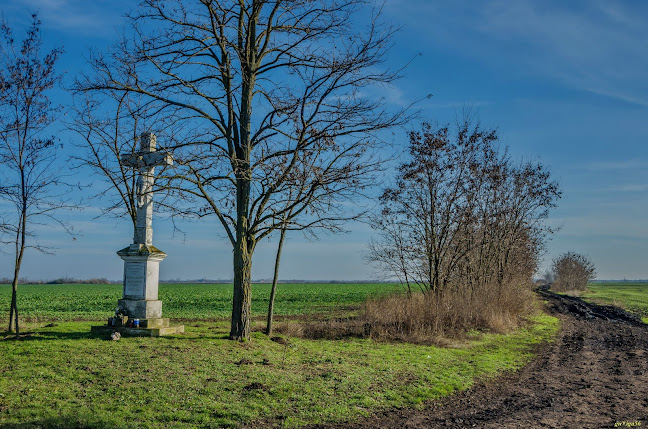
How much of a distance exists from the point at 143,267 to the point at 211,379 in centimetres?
600

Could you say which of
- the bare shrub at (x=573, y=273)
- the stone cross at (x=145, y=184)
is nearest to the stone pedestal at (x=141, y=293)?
the stone cross at (x=145, y=184)

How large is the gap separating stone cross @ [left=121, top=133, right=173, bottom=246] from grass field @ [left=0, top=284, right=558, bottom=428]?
3000 mm

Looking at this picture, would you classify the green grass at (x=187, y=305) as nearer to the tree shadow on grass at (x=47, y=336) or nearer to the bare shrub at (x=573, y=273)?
the tree shadow on grass at (x=47, y=336)

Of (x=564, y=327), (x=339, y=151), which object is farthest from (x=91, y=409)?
(x=564, y=327)

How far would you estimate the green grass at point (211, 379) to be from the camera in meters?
6.94

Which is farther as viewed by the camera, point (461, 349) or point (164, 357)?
point (461, 349)

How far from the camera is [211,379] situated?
28.5ft

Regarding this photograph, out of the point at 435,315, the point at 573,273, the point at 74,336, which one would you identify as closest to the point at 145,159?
the point at 74,336

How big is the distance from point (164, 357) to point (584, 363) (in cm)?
1023

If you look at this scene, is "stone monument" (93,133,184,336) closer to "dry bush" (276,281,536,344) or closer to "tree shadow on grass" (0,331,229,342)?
"tree shadow on grass" (0,331,229,342)

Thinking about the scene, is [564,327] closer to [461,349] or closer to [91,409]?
[461,349]

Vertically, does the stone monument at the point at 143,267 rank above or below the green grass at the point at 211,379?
above

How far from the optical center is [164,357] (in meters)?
10.0

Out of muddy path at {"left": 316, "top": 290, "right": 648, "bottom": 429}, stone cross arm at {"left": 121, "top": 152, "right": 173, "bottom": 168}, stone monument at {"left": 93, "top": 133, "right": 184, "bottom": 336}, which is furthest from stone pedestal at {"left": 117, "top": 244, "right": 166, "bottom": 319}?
muddy path at {"left": 316, "top": 290, "right": 648, "bottom": 429}
